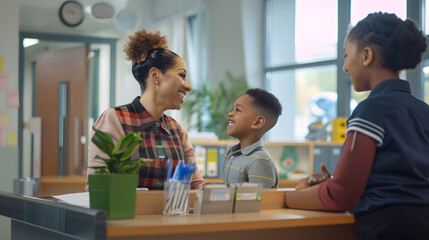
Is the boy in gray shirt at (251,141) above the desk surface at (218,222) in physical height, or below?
above

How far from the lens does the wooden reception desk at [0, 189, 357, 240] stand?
4.63ft

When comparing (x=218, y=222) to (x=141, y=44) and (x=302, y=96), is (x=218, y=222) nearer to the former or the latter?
(x=141, y=44)

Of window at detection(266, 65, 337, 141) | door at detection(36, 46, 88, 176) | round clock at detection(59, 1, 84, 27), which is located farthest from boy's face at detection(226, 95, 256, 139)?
door at detection(36, 46, 88, 176)

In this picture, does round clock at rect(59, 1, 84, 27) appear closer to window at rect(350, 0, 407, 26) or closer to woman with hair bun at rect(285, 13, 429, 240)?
window at rect(350, 0, 407, 26)

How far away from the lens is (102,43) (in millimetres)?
7047

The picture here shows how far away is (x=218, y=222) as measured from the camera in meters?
1.50

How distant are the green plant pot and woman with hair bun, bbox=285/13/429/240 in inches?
24.2

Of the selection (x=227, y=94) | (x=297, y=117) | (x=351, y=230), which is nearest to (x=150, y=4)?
(x=227, y=94)

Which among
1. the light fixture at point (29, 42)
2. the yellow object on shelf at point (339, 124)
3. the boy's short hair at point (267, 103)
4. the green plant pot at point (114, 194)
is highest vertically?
the light fixture at point (29, 42)

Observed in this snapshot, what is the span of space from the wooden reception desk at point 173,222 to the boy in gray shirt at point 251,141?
1.21ft

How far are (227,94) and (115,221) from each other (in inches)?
226

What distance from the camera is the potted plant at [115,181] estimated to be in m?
1.49

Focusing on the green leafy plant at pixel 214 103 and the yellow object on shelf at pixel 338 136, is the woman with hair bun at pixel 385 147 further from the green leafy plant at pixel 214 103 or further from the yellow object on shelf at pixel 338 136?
the green leafy plant at pixel 214 103

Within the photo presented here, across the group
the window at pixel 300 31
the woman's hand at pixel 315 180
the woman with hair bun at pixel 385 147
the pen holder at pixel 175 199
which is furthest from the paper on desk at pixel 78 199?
the window at pixel 300 31
